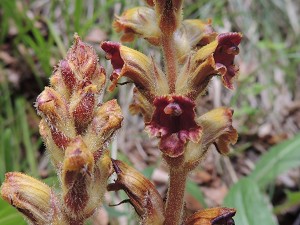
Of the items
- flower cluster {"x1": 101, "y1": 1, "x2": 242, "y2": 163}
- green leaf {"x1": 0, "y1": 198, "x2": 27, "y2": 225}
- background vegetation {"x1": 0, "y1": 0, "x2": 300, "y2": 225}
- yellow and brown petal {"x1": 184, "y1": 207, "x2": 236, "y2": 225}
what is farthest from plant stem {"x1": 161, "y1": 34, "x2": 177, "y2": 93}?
background vegetation {"x1": 0, "y1": 0, "x2": 300, "y2": 225}

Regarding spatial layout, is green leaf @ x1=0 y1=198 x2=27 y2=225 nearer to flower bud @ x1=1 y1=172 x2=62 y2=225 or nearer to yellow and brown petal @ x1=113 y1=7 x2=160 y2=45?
flower bud @ x1=1 y1=172 x2=62 y2=225

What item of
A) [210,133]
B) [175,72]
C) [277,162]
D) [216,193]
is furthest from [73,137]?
→ [216,193]

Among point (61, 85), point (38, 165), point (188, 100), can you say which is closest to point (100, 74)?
point (61, 85)

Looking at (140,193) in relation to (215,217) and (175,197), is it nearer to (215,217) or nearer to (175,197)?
(175,197)

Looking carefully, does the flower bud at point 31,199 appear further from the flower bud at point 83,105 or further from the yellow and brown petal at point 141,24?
the yellow and brown petal at point 141,24

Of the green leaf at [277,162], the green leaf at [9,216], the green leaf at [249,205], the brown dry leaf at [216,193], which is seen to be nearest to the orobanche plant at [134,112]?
the green leaf at [9,216]

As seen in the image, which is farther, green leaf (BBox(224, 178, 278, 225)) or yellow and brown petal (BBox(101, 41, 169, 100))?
green leaf (BBox(224, 178, 278, 225))

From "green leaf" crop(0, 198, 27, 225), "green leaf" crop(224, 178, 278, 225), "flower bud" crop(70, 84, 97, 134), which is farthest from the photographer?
"green leaf" crop(224, 178, 278, 225)
